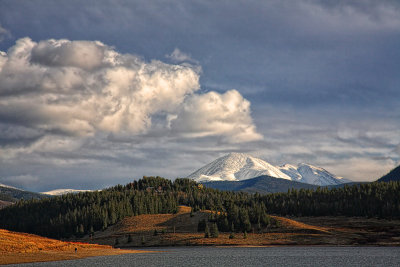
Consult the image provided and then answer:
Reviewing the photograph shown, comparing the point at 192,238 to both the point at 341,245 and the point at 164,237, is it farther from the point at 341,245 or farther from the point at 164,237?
the point at 341,245

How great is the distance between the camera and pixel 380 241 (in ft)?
587

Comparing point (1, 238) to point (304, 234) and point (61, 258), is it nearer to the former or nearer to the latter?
point (61, 258)

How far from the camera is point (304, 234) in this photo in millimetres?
191250

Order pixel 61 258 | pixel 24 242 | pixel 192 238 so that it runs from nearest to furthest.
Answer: pixel 61 258 < pixel 24 242 < pixel 192 238

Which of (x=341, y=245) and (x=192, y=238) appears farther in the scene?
(x=192, y=238)

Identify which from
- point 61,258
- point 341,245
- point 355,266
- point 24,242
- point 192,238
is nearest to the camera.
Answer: point 355,266

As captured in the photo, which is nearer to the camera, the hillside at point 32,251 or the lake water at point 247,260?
the lake water at point 247,260

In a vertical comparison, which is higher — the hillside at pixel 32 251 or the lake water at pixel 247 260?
the hillside at pixel 32 251

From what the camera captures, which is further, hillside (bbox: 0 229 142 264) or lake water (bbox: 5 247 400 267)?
hillside (bbox: 0 229 142 264)

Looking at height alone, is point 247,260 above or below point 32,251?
below

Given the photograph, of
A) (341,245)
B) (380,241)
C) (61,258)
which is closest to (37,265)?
(61,258)

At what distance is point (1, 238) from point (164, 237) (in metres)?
81.4

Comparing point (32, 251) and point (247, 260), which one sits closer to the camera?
point (247, 260)

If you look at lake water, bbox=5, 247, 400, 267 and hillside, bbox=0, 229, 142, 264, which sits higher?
hillside, bbox=0, 229, 142, 264
